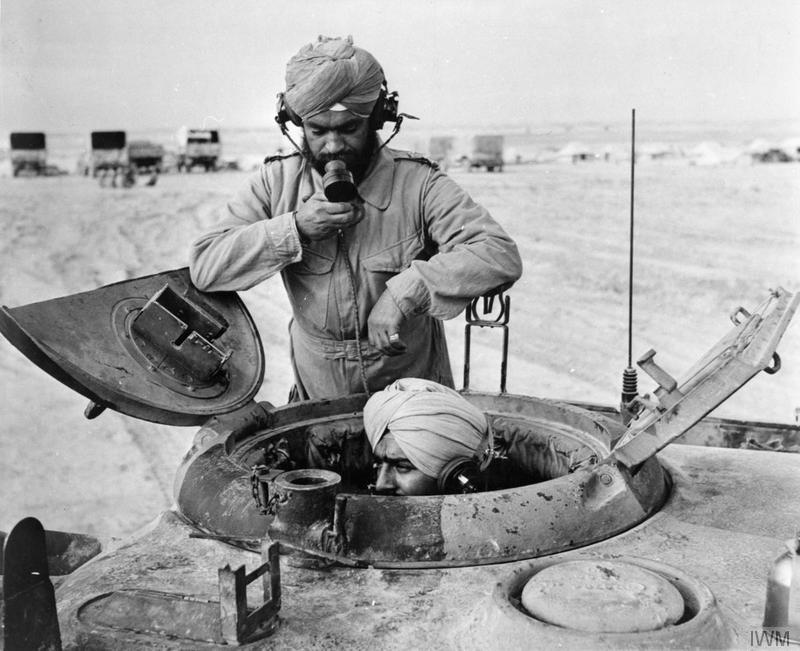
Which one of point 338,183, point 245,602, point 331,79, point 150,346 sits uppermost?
point 331,79

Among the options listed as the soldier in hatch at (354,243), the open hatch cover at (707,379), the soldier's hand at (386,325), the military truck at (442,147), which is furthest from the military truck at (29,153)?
the open hatch cover at (707,379)

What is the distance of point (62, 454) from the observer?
27.9ft

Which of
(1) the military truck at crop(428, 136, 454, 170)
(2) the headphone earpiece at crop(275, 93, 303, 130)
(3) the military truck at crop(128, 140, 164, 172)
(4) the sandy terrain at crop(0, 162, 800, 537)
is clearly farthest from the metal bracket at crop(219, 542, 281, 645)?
(3) the military truck at crop(128, 140, 164, 172)

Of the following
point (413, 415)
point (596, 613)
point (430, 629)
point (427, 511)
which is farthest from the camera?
point (413, 415)

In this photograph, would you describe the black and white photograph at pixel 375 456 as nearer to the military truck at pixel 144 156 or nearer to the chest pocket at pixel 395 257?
the chest pocket at pixel 395 257

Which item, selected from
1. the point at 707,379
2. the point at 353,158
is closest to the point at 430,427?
the point at 707,379

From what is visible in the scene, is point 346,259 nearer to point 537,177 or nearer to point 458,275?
point 458,275

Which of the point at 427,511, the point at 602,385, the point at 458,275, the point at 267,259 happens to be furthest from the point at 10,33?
the point at 602,385

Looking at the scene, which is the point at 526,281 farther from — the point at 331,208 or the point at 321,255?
the point at 331,208

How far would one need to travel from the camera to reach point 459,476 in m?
3.26

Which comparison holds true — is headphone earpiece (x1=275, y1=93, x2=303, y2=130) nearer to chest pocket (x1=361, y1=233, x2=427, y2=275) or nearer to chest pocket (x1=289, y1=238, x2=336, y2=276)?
chest pocket (x1=289, y1=238, x2=336, y2=276)

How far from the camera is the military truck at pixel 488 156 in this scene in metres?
19.2

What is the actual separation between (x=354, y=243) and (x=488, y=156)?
1559cm

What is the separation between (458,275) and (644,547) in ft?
4.15
